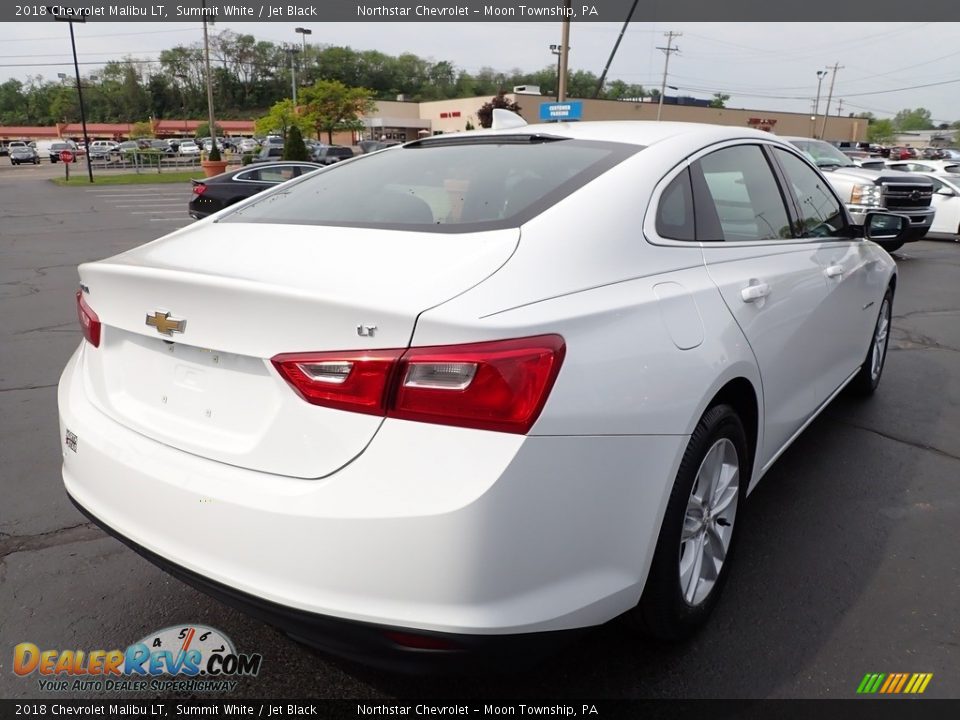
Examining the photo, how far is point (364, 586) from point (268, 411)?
487 millimetres

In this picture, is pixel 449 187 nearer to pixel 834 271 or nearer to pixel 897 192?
pixel 834 271

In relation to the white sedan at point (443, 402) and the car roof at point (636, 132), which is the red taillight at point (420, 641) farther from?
the car roof at point (636, 132)

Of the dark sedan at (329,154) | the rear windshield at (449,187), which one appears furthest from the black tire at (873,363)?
the dark sedan at (329,154)

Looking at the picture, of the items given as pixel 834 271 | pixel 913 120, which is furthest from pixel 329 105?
pixel 913 120

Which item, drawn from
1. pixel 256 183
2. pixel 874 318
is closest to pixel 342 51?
pixel 256 183

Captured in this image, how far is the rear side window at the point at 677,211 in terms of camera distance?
2.32 meters

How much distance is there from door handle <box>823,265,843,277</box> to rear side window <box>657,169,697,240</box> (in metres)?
1.15

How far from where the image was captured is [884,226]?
415 centimetres

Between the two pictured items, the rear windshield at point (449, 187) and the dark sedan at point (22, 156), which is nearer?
the rear windshield at point (449, 187)

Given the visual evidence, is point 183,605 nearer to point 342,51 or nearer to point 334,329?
point 334,329

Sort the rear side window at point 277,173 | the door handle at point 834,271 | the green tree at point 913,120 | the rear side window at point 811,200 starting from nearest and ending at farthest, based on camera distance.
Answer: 1. the door handle at point 834,271
2. the rear side window at point 811,200
3. the rear side window at point 277,173
4. the green tree at point 913,120

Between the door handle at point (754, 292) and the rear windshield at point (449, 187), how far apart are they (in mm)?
609

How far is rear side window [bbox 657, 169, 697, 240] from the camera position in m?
2.32

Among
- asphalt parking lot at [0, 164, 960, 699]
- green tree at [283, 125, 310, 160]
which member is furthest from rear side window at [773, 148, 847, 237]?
green tree at [283, 125, 310, 160]
